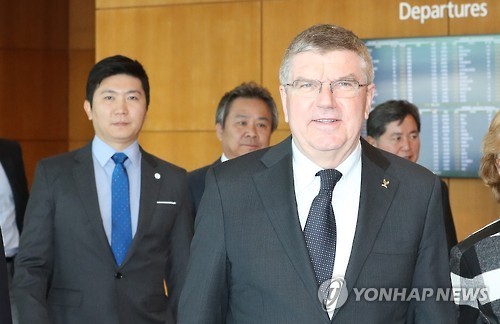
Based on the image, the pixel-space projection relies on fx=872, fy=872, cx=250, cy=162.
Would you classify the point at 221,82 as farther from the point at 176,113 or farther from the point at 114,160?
the point at 114,160

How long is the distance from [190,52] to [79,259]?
12.4 feet

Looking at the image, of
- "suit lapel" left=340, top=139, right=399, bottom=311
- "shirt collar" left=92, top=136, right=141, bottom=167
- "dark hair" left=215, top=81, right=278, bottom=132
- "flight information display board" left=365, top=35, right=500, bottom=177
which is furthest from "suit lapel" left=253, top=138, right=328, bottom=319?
"flight information display board" left=365, top=35, right=500, bottom=177

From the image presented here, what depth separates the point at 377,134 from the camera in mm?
5301

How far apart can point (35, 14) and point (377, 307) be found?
9.68m

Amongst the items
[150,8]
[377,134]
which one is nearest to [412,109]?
[377,134]

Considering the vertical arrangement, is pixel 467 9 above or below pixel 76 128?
above

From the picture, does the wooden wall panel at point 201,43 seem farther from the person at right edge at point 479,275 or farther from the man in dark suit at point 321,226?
the man in dark suit at point 321,226

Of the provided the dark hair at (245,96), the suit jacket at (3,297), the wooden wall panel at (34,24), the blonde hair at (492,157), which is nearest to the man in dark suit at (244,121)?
the dark hair at (245,96)

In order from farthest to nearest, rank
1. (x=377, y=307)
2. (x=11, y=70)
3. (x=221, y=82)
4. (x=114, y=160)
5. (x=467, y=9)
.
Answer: (x=11, y=70), (x=221, y=82), (x=467, y=9), (x=114, y=160), (x=377, y=307)

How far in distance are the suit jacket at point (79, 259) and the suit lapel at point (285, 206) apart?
1.43m

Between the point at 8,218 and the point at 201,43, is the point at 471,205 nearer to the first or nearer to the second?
the point at 201,43

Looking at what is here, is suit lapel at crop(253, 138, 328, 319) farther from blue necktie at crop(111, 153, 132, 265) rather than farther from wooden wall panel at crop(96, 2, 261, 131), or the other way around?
wooden wall panel at crop(96, 2, 261, 131)

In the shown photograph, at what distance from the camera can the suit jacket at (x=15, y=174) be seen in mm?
5941

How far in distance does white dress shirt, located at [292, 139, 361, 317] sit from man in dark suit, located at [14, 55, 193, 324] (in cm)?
149
